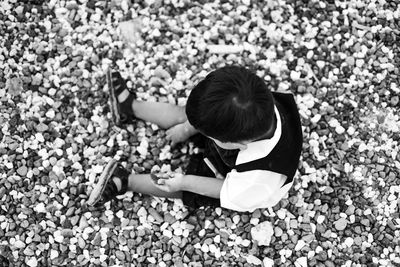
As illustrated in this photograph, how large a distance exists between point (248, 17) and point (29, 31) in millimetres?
952

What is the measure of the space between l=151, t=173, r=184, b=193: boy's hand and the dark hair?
15.8 inches

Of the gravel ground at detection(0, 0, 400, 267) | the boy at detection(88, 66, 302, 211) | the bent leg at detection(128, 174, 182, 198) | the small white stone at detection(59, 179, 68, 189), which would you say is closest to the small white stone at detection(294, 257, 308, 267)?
the gravel ground at detection(0, 0, 400, 267)

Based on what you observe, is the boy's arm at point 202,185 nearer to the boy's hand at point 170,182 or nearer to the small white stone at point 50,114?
the boy's hand at point 170,182

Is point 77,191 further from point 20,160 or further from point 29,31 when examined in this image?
point 29,31

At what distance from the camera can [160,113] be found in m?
2.39

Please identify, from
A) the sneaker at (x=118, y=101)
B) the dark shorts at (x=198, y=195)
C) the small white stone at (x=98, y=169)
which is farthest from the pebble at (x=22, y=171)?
the dark shorts at (x=198, y=195)

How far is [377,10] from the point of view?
2611 mm

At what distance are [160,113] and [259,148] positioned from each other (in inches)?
21.7

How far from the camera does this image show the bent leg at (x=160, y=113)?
93.7 inches

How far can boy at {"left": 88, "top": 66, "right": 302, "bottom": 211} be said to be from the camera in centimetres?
180

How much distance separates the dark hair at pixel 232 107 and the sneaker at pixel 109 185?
0.55 m

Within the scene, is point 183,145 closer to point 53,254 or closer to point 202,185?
point 202,185

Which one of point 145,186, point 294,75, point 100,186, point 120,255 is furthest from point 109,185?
point 294,75

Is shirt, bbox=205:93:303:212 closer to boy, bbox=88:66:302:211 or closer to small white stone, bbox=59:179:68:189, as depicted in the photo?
boy, bbox=88:66:302:211
